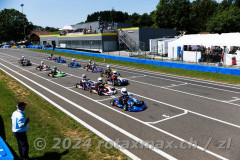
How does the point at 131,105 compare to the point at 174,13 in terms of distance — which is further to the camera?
the point at 174,13

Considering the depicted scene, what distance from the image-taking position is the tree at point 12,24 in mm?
86188

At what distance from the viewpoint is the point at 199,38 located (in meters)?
28.8

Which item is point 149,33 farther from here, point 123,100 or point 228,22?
point 123,100

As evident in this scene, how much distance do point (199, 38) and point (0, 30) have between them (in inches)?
3256

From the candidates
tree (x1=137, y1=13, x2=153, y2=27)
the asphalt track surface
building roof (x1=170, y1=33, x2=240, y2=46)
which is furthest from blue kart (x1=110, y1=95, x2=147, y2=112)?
tree (x1=137, y1=13, x2=153, y2=27)

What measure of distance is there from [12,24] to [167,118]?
9277cm

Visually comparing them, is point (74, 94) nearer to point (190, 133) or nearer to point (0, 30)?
point (190, 133)

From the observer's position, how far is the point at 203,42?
27844 mm

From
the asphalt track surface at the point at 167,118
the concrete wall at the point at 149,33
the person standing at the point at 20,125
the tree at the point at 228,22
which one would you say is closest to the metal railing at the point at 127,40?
the concrete wall at the point at 149,33

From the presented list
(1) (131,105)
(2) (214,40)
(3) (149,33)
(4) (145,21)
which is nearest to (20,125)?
(1) (131,105)

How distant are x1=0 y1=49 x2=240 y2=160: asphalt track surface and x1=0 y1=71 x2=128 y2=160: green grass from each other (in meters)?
0.48

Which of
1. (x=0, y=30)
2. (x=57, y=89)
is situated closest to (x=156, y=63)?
(x=57, y=89)

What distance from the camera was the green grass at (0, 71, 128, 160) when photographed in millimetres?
6770

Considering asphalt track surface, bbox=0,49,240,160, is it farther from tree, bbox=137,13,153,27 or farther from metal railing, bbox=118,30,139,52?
tree, bbox=137,13,153,27
